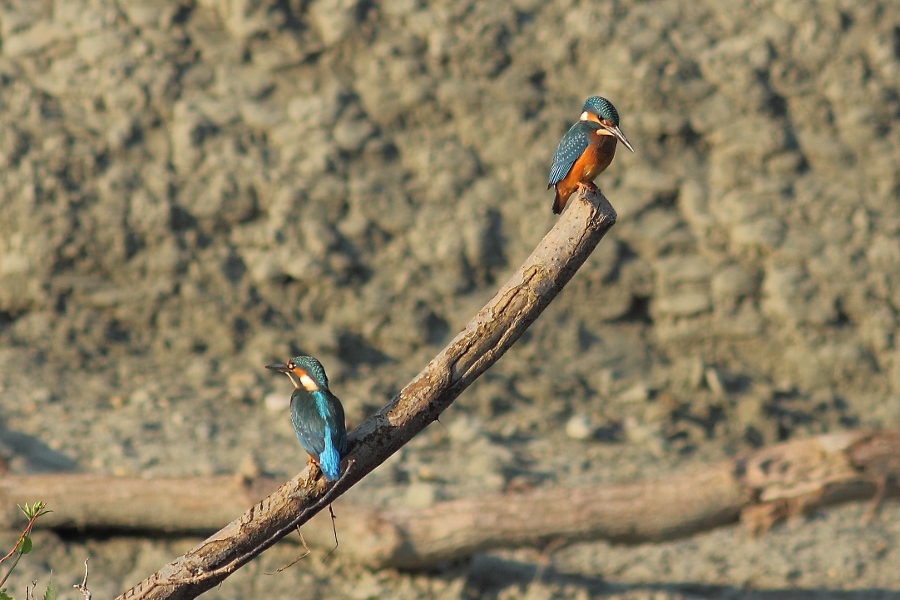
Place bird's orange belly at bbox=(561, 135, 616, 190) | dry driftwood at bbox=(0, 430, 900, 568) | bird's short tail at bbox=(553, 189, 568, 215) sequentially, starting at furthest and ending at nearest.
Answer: dry driftwood at bbox=(0, 430, 900, 568) → bird's short tail at bbox=(553, 189, 568, 215) → bird's orange belly at bbox=(561, 135, 616, 190)

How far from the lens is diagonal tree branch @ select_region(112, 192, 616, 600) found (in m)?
2.61

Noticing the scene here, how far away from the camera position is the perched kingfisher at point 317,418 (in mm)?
2547

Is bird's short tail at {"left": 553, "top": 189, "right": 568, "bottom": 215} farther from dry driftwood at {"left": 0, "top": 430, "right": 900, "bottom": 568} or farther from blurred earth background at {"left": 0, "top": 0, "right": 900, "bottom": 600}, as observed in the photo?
blurred earth background at {"left": 0, "top": 0, "right": 900, "bottom": 600}

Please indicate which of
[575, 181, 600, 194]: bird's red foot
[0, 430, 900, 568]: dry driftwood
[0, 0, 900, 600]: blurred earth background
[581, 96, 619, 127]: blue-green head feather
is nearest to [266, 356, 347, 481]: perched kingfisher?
[575, 181, 600, 194]: bird's red foot

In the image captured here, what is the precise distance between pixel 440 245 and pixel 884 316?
2.55 metres

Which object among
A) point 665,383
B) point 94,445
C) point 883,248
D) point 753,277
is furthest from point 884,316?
point 94,445

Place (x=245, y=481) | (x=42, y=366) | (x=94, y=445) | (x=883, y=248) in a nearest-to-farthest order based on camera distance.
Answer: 1. (x=245, y=481)
2. (x=94, y=445)
3. (x=42, y=366)
4. (x=883, y=248)

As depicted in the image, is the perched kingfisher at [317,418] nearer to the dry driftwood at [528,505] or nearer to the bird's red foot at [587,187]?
the bird's red foot at [587,187]

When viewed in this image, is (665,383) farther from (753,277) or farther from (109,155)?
(109,155)

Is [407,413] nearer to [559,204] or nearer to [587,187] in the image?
[587,187]

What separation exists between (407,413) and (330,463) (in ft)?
0.73

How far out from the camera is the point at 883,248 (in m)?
6.43

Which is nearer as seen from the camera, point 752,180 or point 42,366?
point 42,366

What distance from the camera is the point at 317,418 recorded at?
264 centimetres
